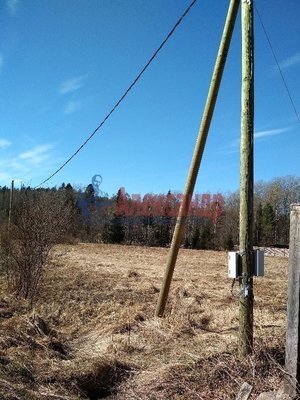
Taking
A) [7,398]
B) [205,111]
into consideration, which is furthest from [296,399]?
[205,111]

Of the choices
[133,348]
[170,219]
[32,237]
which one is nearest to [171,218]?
[170,219]

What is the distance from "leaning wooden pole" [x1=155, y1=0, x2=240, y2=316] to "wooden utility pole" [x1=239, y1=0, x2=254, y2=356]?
1.19m

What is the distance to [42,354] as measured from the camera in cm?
673

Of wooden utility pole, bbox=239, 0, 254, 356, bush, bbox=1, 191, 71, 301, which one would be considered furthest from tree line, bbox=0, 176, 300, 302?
wooden utility pole, bbox=239, 0, 254, 356

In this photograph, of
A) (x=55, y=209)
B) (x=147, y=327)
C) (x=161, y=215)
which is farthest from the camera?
(x=161, y=215)

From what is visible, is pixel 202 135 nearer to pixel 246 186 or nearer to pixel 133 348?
pixel 246 186

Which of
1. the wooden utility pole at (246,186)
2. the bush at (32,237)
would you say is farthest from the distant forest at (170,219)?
the wooden utility pole at (246,186)

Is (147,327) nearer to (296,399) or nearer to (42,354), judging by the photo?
(42,354)

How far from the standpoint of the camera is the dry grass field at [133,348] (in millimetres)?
5461

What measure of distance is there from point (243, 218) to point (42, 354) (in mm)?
3371

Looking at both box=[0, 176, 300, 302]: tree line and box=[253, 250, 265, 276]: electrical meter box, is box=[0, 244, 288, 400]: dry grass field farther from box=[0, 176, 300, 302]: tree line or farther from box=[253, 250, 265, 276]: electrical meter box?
box=[0, 176, 300, 302]: tree line

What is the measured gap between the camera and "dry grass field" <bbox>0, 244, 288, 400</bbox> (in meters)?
5.46

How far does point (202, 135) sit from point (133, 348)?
12.8ft

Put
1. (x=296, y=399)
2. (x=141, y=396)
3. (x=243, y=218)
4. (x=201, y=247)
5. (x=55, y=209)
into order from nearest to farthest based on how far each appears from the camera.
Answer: (x=296, y=399), (x=141, y=396), (x=243, y=218), (x=55, y=209), (x=201, y=247)
